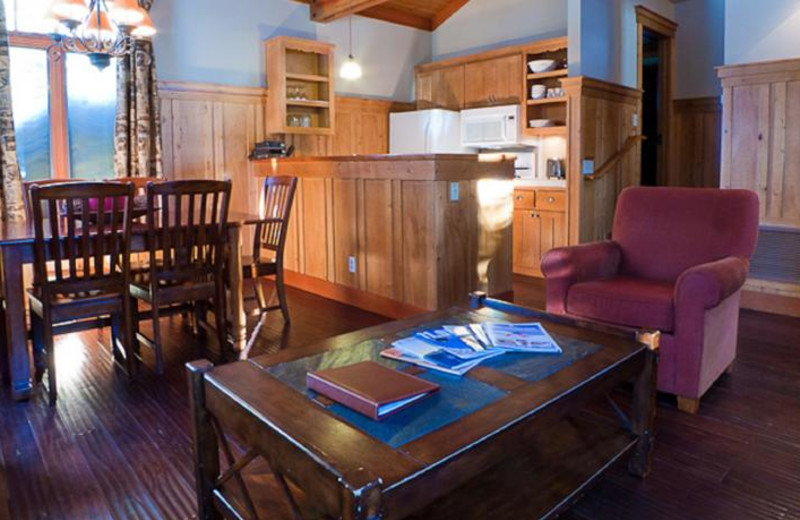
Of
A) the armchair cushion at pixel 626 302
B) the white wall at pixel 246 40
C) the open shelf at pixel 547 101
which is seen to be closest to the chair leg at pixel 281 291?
the armchair cushion at pixel 626 302

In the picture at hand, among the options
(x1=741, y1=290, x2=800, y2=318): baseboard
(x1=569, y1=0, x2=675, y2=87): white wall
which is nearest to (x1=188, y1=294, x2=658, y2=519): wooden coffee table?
(x1=741, y1=290, x2=800, y2=318): baseboard

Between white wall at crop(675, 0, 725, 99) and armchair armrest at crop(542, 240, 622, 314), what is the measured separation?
4.52 metres

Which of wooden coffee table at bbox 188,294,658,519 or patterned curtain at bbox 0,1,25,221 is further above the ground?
patterned curtain at bbox 0,1,25,221

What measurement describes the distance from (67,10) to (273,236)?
1.72 m

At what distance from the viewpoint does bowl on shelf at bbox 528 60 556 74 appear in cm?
611

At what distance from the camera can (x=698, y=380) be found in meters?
2.63

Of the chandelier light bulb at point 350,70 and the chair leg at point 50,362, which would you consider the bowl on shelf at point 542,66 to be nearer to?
the chandelier light bulb at point 350,70

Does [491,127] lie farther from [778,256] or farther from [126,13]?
[126,13]

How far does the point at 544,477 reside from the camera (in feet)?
5.98

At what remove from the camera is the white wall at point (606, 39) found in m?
5.28

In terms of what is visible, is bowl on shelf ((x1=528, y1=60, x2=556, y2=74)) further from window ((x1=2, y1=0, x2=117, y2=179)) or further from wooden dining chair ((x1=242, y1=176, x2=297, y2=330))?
window ((x1=2, y1=0, x2=117, y2=179))

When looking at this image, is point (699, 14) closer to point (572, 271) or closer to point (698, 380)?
point (572, 271)

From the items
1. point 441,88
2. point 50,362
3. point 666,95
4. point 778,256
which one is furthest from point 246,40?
point 778,256

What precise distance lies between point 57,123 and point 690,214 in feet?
15.8
